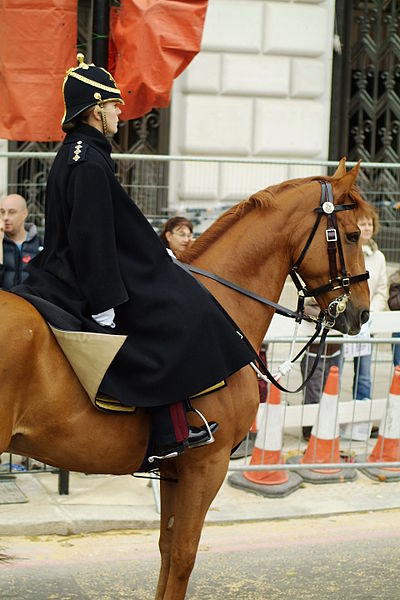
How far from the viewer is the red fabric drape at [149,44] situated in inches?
301

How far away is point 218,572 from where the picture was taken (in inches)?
237

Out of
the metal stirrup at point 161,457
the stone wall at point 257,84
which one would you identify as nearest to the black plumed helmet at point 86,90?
the metal stirrup at point 161,457

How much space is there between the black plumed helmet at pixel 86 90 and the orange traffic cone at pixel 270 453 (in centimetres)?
356

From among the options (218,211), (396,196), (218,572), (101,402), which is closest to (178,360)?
(101,402)

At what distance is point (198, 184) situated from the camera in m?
11.5

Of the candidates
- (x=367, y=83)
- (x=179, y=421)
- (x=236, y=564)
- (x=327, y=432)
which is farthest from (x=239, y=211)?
(x=367, y=83)

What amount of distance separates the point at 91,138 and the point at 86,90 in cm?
21

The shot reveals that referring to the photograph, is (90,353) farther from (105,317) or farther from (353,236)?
(353,236)

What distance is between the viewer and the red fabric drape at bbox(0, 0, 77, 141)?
722 cm

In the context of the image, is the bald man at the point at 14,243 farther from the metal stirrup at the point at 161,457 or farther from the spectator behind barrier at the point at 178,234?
the metal stirrup at the point at 161,457

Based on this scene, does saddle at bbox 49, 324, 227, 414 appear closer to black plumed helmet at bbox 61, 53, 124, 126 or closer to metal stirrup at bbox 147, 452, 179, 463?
metal stirrup at bbox 147, 452, 179, 463

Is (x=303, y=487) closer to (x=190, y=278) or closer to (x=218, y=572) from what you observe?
(x=218, y=572)

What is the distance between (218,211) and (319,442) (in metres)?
3.71

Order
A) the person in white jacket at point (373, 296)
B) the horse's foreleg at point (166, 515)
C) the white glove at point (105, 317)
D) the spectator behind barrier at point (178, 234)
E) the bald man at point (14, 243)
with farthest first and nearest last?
the person in white jacket at point (373, 296), the spectator behind barrier at point (178, 234), the bald man at point (14, 243), the horse's foreleg at point (166, 515), the white glove at point (105, 317)
